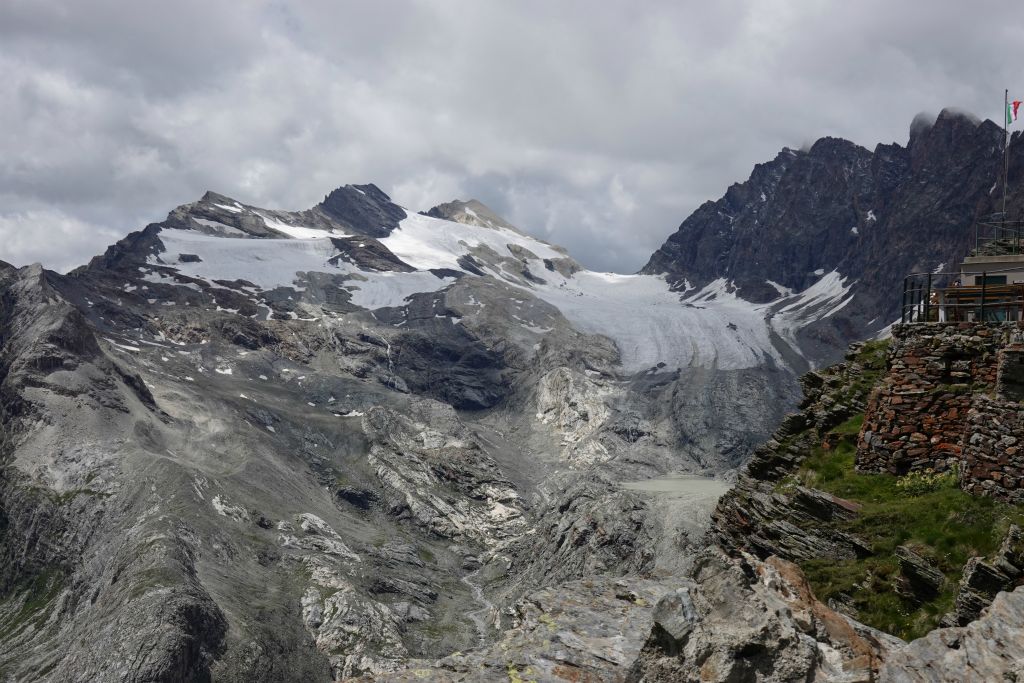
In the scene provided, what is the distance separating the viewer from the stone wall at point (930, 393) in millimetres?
22062

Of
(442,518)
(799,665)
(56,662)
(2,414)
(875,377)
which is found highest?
(875,377)

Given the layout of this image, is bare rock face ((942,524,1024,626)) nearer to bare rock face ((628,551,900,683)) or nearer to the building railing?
bare rock face ((628,551,900,683))

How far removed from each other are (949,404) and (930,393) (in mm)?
513

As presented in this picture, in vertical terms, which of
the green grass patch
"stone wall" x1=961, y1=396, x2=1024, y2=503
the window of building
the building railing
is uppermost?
the window of building

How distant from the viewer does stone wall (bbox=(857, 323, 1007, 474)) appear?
22062mm

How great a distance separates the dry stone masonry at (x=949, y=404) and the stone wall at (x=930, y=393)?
0.08 ft

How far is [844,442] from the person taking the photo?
26531 mm

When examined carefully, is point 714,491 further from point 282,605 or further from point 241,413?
point 241,413

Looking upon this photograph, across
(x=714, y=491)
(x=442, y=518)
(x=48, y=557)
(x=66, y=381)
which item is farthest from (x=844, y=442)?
(x=66, y=381)

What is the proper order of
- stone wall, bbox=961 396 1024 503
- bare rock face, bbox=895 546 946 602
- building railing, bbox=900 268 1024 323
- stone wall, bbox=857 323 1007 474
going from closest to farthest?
bare rock face, bbox=895 546 946 602
stone wall, bbox=961 396 1024 503
stone wall, bbox=857 323 1007 474
building railing, bbox=900 268 1024 323

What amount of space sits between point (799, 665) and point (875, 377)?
1878 cm

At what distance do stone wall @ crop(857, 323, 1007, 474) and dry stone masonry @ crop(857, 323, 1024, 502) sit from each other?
2 centimetres

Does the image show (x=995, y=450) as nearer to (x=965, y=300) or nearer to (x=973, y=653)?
(x=973, y=653)

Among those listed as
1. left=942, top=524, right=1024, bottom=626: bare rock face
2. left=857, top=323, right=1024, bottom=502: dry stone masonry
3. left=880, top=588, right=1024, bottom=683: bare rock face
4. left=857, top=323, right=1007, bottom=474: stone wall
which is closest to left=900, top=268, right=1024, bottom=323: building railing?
left=857, top=323, right=1007, bottom=474: stone wall
